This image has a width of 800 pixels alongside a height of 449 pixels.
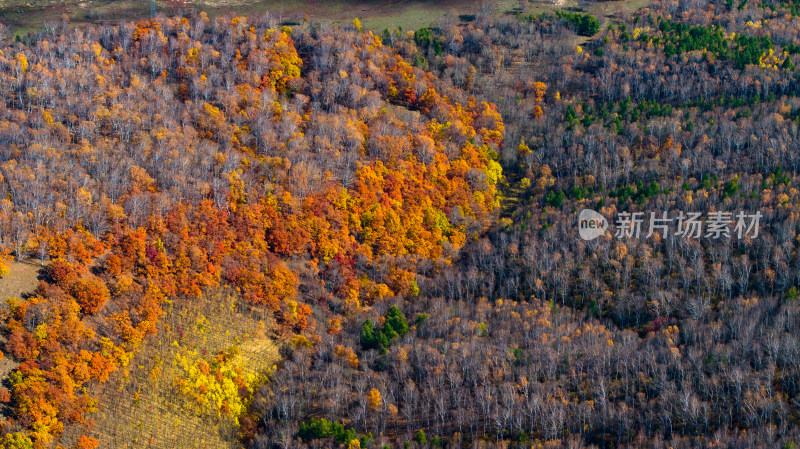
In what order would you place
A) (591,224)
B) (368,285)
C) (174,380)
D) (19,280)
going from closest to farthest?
(174,380)
(19,280)
(368,285)
(591,224)

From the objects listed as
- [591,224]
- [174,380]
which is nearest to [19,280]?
[174,380]

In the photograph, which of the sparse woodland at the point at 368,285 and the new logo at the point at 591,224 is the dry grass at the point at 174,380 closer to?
the sparse woodland at the point at 368,285

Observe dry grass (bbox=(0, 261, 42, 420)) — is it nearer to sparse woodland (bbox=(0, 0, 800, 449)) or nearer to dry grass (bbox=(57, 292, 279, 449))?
sparse woodland (bbox=(0, 0, 800, 449))

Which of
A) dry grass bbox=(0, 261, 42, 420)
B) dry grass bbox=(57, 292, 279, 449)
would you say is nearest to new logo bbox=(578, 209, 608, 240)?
dry grass bbox=(57, 292, 279, 449)

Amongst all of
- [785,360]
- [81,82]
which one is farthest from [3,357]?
[785,360]

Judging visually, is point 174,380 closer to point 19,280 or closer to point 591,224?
point 19,280

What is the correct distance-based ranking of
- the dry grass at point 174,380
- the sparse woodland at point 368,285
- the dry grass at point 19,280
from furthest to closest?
the dry grass at point 19,280 < the sparse woodland at point 368,285 < the dry grass at point 174,380

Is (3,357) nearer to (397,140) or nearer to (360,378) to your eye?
(360,378)

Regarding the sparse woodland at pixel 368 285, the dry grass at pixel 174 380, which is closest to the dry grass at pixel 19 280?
the sparse woodland at pixel 368 285
